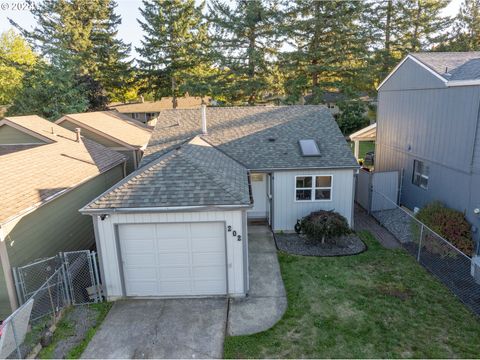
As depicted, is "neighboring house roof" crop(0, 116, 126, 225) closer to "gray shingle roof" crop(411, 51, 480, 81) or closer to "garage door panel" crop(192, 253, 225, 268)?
"garage door panel" crop(192, 253, 225, 268)

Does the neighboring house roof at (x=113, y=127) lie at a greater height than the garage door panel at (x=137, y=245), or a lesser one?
greater

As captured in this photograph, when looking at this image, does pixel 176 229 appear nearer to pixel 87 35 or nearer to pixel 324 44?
pixel 324 44

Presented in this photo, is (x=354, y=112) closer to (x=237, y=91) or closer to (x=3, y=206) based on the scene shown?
(x=237, y=91)

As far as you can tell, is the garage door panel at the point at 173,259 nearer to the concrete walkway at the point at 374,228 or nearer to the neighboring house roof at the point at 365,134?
the concrete walkway at the point at 374,228

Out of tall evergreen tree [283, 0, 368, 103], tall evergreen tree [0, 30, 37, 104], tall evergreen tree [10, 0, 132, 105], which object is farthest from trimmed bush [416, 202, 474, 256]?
tall evergreen tree [0, 30, 37, 104]

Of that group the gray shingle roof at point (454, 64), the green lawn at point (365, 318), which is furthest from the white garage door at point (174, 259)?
the gray shingle roof at point (454, 64)
